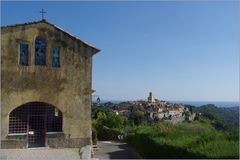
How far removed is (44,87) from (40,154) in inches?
156

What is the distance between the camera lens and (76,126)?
23156 millimetres

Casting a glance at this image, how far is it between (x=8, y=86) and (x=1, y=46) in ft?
7.25

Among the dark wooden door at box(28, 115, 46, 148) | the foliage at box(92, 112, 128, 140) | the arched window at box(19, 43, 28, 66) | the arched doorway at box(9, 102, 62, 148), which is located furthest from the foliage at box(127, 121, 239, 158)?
the foliage at box(92, 112, 128, 140)

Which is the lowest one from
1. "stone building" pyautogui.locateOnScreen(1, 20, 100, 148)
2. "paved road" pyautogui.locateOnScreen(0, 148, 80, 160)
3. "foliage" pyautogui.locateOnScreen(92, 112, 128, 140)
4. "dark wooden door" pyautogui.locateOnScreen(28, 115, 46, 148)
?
"foliage" pyautogui.locateOnScreen(92, 112, 128, 140)

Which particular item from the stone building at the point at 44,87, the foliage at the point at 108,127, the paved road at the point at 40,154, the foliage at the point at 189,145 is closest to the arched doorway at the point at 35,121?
the stone building at the point at 44,87

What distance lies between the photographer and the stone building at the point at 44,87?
21328mm

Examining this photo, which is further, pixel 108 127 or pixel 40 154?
pixel 108 127

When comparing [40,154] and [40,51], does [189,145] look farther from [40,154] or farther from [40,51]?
[40,51]

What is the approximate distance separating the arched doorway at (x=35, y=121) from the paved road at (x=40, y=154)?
83 centimetres

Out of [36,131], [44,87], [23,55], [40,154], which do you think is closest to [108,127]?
[36,131]

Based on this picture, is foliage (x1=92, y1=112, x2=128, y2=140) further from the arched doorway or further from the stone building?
the arched doorway

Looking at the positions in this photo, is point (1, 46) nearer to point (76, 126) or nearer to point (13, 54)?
point (13, 54)

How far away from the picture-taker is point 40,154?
20.1 meters

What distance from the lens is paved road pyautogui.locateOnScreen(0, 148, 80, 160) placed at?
1878 cm
